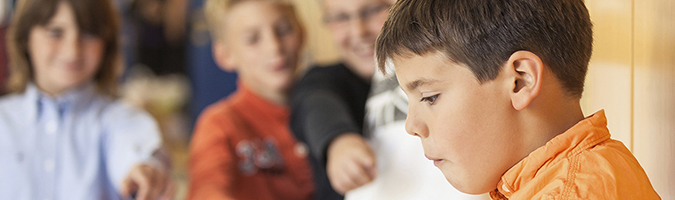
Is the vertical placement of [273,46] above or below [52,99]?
above

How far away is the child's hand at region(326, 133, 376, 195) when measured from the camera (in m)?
0.59

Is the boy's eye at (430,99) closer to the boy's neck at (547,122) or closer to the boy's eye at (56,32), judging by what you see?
the boy's neck at (547,122)

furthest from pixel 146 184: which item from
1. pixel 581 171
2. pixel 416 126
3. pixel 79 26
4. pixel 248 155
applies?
pixel 581 171

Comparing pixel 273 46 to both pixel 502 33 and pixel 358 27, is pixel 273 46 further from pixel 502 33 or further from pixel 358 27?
pixel 502 33

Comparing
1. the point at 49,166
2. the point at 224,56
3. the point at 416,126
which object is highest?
the point at 416,126

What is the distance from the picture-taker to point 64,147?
0.88 metres

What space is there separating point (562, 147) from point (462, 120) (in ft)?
0.23

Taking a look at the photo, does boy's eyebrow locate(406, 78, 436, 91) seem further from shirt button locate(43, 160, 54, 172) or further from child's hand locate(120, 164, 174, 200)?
shirt button locate(43, 160, 54, 172)

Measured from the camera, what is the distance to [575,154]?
37cm

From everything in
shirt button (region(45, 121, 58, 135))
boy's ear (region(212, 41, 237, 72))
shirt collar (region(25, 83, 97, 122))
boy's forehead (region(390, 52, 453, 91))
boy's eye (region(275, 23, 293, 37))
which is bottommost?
shirt button (region(45, 121, 58, 135))

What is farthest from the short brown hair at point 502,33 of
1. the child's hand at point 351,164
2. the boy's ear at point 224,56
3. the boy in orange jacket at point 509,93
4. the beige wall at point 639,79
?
the boy's ear at point 224,56

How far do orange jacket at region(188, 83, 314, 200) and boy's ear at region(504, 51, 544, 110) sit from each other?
0.54 meters

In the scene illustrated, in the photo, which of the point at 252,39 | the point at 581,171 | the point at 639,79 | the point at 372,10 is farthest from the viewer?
the point at 252,39

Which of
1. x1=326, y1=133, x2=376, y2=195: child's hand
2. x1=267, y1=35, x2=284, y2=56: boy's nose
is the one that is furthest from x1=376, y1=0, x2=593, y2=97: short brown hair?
x1=267, y1=35, x2=284, y2=56: boy's nose
